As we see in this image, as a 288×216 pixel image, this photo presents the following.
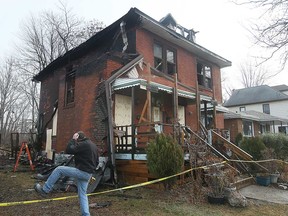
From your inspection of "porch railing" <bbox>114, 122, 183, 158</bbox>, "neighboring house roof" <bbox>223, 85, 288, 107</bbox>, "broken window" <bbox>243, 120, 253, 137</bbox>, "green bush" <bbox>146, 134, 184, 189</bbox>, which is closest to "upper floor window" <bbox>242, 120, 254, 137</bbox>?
"broken window" <bbox>243, 120, 253, 137</bbox>

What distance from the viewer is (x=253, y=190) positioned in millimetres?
7812

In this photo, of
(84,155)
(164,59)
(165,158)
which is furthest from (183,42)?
(84,155)

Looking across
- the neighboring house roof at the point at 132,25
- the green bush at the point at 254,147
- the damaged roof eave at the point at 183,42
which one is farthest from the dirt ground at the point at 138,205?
the damaged roof eave at the point at 183,42

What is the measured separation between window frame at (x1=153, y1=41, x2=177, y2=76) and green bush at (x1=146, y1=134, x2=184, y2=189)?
6310 mm

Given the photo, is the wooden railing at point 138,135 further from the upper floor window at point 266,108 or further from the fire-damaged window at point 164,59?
the upper floor window at point 266,108

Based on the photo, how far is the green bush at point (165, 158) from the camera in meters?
6.75

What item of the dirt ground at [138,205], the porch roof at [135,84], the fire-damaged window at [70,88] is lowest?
the dirt ground at [138,205]

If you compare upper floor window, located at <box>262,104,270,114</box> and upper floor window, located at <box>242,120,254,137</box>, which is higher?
upper floor window, located at <box>262,104,270,114</box>

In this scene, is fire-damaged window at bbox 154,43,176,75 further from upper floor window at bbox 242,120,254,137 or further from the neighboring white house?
the neighboring white house

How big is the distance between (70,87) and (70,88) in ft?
0.38

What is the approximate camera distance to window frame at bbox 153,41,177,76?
12.6m

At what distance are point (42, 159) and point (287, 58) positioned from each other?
13112mm

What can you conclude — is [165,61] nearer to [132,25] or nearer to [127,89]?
[132,25]

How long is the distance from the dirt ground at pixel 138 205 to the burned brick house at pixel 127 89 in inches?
49.9
